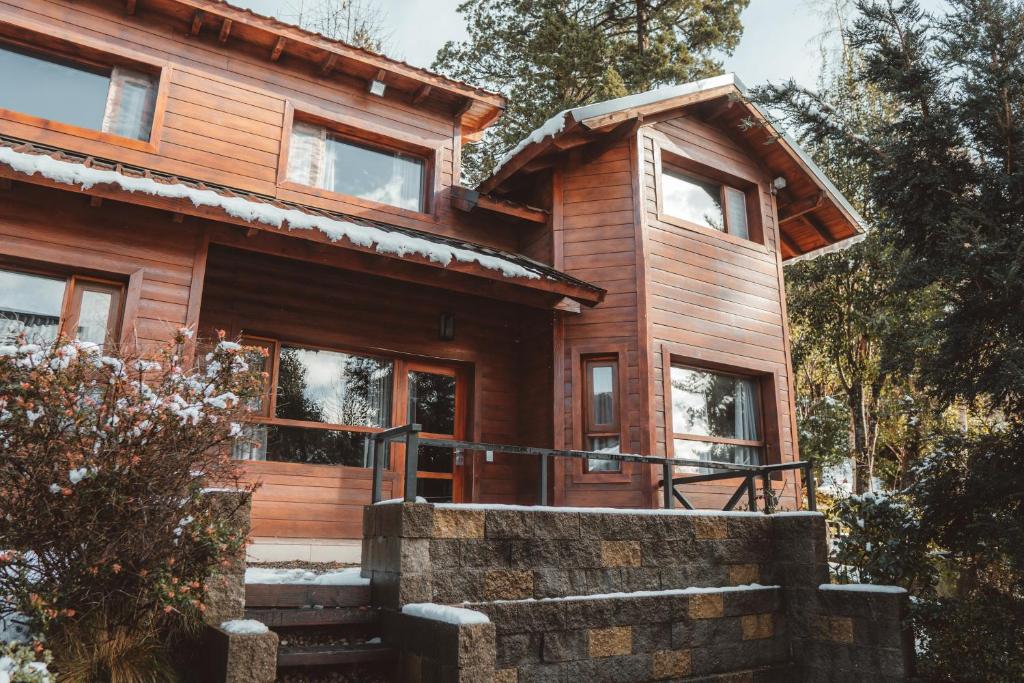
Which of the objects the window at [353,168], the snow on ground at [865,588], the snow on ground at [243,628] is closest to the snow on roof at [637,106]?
the window at [353,168]

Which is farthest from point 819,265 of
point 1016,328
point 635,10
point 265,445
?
point 265,445

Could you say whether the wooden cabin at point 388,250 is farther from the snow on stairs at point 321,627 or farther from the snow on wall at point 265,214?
the snow on stairs at point 321,627

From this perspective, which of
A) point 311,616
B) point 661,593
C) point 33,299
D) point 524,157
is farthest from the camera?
point 524,157

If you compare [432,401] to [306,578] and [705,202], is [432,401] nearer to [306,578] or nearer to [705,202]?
[306,578]

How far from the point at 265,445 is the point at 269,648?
161 inches

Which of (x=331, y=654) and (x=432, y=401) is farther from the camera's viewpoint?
(x=432, y=401)

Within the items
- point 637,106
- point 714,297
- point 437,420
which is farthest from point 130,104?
point 714,297

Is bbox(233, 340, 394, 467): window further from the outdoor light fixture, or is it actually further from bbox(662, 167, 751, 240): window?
bbox(662, 167, 751, 240): window

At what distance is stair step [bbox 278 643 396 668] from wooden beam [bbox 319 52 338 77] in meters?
6.72

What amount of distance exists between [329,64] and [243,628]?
22.8ft

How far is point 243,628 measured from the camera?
3.79 metres

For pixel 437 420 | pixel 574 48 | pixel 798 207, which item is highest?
pixel 574 48

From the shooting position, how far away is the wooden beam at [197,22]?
26.8 feet

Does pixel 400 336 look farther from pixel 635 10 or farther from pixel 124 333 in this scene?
pixel 635 10
